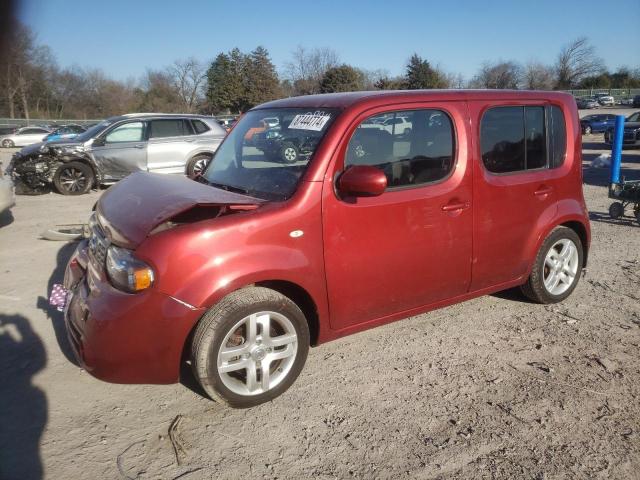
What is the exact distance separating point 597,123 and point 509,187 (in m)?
29.8

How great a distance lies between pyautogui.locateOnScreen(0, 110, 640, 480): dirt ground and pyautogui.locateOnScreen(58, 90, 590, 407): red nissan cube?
0.31 meters

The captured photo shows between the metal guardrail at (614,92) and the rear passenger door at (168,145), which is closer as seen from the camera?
the rear passenger door at (168,145)

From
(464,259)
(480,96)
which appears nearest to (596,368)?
(464,259)

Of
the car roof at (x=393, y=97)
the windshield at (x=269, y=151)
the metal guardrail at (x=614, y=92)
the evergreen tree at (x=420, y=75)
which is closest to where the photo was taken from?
the windshield at (x=269, y=151)

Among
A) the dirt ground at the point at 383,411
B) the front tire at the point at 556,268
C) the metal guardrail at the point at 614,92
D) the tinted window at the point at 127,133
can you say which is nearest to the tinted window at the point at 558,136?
the front tire at the point at 556,268

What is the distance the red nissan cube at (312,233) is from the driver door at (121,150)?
751cm

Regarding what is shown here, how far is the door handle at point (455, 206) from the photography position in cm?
340

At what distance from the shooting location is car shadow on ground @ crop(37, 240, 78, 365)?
357 cm

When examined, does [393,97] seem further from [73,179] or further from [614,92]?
[614,92]

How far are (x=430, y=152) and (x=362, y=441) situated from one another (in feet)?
6.50

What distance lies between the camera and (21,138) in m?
29.3

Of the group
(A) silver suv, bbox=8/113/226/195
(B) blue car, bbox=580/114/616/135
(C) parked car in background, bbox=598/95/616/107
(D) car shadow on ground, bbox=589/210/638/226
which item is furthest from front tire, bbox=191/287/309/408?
(C) parked car in background, bbox=598/95/616/107

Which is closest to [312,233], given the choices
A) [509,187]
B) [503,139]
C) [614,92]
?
[509,187]

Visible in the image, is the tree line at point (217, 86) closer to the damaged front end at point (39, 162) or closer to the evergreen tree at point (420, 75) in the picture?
the evergreen tree at point (420, 75)
